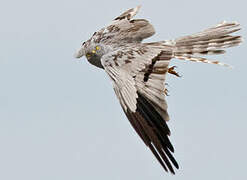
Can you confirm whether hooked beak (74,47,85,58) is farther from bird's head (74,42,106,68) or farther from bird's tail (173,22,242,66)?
bird's tail (173,22,242,66)

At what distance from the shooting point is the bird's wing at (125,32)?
42.6 feet

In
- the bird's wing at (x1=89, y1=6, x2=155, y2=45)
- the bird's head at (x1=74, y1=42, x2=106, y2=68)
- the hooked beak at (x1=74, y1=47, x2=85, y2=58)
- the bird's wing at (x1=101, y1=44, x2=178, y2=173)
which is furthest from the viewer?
the hooked beak at (x1=74, y1=47, x2=85, y2=58)

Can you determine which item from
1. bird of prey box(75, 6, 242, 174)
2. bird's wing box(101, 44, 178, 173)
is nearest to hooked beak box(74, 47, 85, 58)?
bird of prey box(75, 6, 242, 174)

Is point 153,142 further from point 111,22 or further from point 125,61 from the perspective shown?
point 111,22

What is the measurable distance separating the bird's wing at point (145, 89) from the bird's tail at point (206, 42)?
112 cm

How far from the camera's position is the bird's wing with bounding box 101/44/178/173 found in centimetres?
1059

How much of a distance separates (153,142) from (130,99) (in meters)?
0.97

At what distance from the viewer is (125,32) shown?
1316 centimetres

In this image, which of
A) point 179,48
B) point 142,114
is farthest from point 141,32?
point 142,114

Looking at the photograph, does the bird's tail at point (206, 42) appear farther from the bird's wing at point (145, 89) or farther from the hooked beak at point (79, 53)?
the hooked beak at point (79, 53)

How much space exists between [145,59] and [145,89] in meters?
0.80

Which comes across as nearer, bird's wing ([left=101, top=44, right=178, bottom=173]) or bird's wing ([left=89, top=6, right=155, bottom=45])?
bird's wing ([left=101, top=44, right=178, bottom=173])

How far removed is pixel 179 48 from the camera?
13484 mm

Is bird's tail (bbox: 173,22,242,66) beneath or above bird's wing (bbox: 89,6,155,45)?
beneath
